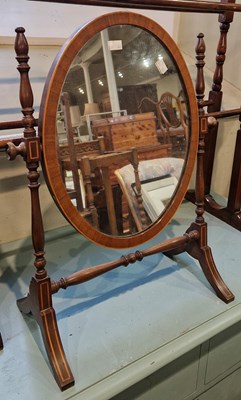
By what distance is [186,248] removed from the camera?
43.3 inches

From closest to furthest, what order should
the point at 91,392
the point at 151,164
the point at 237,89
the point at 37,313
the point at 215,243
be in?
the point at 91,392 < the point at 37,313 < the point at 151,164 < the point at 215,243 < the point at 237,89

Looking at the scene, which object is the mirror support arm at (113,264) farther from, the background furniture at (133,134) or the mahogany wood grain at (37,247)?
the background furniture at (133,134)

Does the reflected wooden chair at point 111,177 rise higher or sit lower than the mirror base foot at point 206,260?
higher

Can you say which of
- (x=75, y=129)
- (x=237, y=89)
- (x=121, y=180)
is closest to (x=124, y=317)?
(x=121, y=180)

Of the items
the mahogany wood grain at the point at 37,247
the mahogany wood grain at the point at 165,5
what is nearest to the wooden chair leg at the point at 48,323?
the mahogany wood grain at the point at 37,247

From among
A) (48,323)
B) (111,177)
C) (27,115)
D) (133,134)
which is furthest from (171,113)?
(48,323)

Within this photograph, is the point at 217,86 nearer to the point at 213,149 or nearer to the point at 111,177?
the point at 213,149

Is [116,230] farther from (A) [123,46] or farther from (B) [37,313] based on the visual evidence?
(A) [123,46]

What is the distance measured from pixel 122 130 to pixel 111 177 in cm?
13

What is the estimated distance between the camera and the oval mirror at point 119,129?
73 centimetres

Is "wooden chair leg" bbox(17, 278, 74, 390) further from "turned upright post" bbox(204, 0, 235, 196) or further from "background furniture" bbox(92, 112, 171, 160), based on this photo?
"turned upright post" bbox(204, 0, 235, 196)

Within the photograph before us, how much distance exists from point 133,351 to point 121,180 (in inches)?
17.6

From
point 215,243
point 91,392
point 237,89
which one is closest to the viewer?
point 91,392

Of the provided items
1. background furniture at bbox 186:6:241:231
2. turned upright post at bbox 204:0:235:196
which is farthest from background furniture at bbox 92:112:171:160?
background furniture at bbox 186:6:241:231
